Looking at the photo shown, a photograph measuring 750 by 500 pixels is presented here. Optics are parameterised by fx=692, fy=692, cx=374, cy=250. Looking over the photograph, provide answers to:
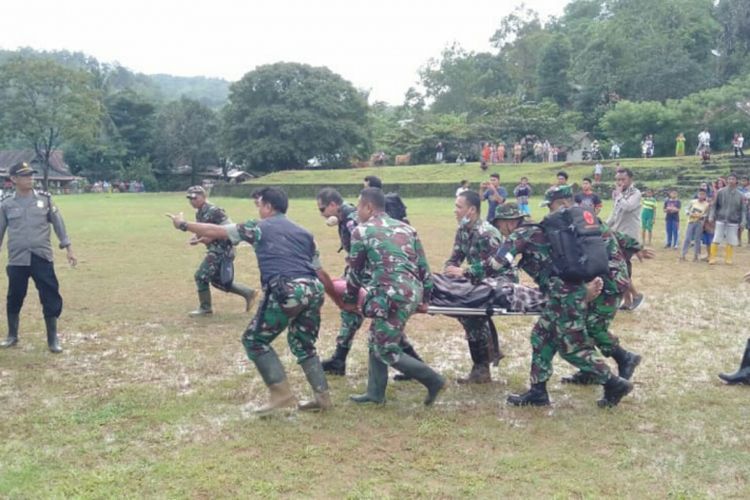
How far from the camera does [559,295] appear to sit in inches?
229

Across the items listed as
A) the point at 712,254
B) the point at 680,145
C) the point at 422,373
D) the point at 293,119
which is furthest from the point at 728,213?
the point at 293,119

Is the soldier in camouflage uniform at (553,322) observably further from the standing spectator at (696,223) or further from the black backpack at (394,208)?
the standing spectator at (696,223)

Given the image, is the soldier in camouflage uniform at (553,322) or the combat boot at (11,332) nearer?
the soldier in camouflage uniform at (553,322)

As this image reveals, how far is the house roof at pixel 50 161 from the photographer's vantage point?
73062 mm

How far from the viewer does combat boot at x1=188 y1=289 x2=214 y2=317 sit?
992cm

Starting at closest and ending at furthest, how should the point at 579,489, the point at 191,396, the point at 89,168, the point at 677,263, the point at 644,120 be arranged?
the point at 579,489 < the point at 191,396 < the point at 677,263 < the point at 644,120 < the point at 89,168

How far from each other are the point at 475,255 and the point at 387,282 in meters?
1.37

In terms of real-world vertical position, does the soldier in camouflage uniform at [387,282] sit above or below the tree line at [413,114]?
below

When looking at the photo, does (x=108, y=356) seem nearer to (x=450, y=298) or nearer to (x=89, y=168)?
(x=450, y=298)

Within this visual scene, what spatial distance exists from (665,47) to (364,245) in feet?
201

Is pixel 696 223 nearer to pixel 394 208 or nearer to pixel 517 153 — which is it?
pixel 394 208

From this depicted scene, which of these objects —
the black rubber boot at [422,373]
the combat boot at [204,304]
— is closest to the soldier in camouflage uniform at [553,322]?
the black rubber boot at [422,373]

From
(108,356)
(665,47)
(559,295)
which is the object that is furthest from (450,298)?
(665,47)

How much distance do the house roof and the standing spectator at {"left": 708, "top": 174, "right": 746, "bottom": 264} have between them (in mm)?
69418
